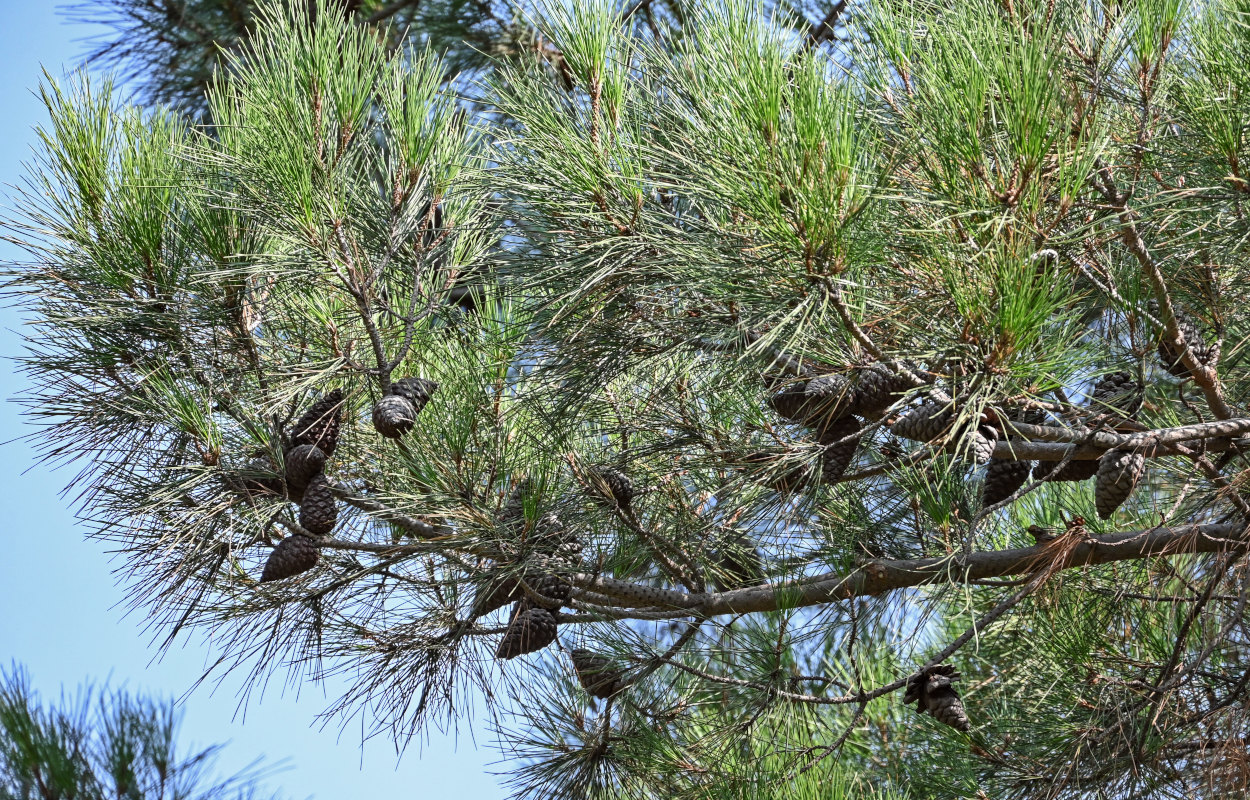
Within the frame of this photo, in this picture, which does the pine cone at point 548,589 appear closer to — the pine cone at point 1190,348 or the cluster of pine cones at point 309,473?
the cluster of pine cones at point 309,473

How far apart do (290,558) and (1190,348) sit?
110 centimetres

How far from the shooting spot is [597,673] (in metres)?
1.67

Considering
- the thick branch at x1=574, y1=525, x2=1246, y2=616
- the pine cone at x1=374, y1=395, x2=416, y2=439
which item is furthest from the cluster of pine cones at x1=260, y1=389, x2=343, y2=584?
the thick branch at x1=574, y1=525, x2=1246, y2=616

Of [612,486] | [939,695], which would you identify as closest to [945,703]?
[939,695]

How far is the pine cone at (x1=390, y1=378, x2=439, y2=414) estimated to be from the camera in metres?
1.43

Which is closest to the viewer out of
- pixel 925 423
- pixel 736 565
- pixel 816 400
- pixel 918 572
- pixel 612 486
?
pixel 925 423

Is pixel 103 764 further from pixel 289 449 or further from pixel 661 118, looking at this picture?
pixel 661 118

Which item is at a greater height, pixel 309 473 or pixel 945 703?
pixel 309 473

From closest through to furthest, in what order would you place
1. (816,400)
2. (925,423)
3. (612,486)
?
(925,423)
(816,400)
(612,486)

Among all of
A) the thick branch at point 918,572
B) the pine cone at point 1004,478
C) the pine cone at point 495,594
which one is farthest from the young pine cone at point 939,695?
the pine cone at point 495,594

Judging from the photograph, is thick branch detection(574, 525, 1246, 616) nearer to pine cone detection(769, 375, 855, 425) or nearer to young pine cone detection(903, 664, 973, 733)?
young pine cone detection(903, 664, 973, 733)

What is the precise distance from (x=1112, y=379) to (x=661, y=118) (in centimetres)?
68

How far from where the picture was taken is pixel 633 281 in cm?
141

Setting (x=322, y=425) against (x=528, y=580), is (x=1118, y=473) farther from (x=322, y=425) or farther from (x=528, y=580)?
(x=322, y=425)
